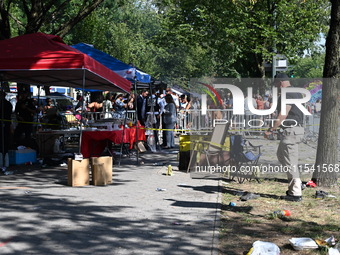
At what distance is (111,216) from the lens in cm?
820

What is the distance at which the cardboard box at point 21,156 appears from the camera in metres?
14.7

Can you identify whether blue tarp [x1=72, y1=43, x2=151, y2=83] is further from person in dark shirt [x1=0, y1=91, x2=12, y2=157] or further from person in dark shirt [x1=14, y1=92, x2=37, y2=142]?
person in dark shirt [x1=0, y1=91, x2=12, y2=157]

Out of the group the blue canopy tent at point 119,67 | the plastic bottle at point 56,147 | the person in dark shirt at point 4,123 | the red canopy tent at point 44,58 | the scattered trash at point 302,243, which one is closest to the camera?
the scattered trash at point 302,243

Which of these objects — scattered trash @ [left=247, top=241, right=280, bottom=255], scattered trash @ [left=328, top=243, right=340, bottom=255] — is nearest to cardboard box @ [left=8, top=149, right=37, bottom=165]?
scattered trash @ [left=247, top=241, right=280, bottom=255]

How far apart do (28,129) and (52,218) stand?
9184mm

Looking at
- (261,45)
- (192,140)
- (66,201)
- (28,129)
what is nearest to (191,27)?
(261,45)

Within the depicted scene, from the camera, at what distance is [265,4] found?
3055 centimetres

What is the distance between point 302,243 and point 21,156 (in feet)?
32.9

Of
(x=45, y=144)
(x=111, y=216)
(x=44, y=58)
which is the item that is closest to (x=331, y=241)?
(x=111, y=216)

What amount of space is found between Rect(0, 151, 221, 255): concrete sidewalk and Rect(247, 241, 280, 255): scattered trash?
442 millimetres

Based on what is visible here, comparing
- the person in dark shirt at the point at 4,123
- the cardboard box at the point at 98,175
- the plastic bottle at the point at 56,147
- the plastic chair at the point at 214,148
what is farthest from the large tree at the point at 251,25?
the cardboard box at the point at 98,175

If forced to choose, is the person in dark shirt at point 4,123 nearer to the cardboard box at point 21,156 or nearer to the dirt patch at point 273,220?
the cardboard box at point 21,156

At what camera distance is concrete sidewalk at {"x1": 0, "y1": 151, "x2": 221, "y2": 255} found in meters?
6.57

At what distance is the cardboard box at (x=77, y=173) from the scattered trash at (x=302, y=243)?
552cm
